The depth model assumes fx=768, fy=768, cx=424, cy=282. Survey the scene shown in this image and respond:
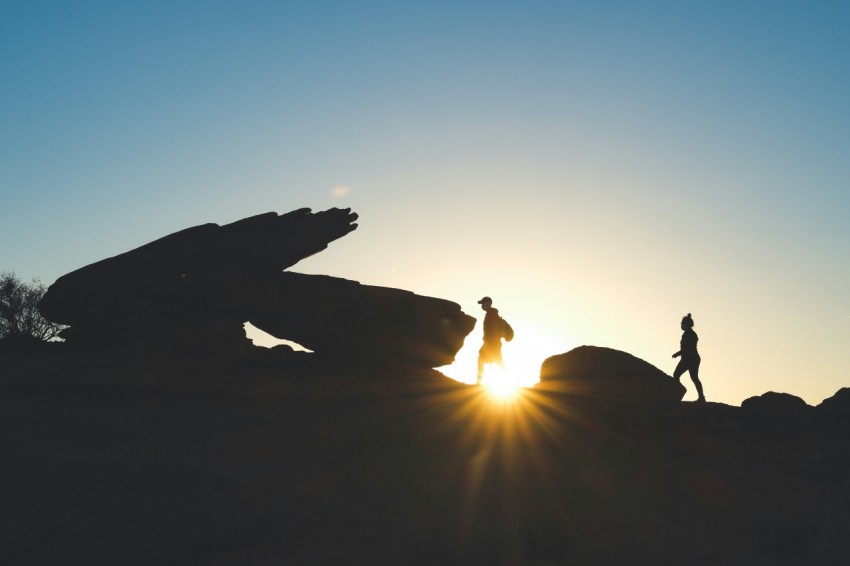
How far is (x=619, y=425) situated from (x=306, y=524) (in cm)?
1064

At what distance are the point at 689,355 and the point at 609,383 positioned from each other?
3.10 metres

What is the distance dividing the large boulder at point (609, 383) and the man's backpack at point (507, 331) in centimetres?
189

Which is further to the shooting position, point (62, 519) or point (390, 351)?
point (390, 351)

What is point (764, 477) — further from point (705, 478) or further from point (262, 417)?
point (262, 417)

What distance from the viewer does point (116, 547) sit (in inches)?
626

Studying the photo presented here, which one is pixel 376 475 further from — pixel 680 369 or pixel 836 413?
pixel 836 413

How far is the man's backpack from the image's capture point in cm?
2511

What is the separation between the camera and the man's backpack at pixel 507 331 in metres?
25.1

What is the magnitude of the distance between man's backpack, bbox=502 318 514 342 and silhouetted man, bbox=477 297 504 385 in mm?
102

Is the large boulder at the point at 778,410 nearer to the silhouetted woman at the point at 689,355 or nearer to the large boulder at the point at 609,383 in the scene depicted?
the silhouetted woman at the point at 689,355

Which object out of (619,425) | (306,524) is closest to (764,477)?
(619,425)

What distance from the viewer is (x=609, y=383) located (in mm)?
24531

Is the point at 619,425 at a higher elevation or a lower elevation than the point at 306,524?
higher

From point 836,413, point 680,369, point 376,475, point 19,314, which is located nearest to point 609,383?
point 680,369
